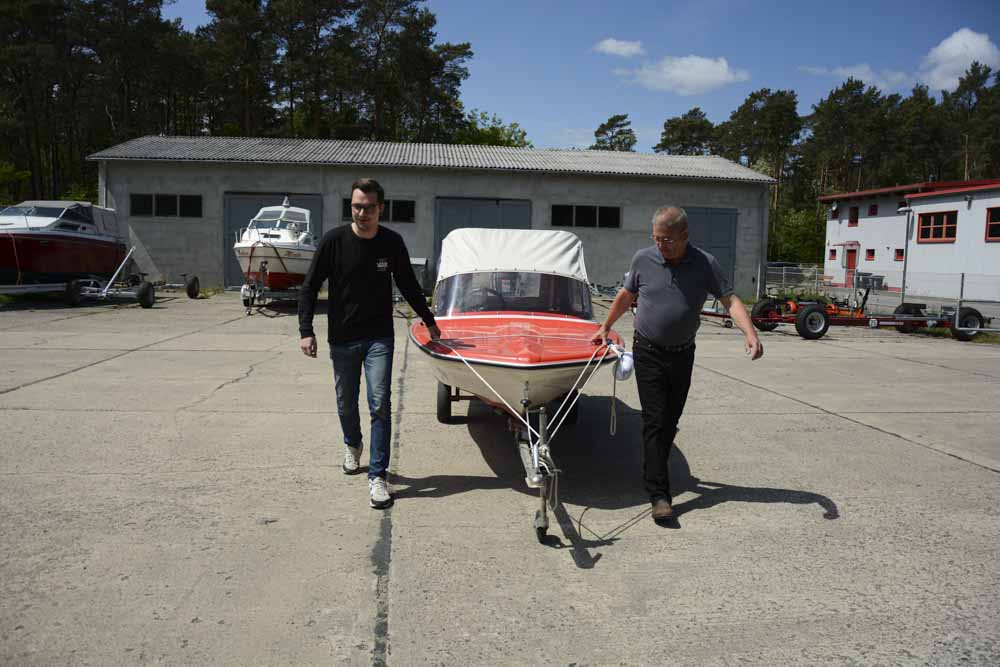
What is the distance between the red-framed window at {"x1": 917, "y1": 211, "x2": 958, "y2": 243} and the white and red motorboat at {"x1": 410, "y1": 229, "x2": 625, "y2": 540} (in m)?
32.5

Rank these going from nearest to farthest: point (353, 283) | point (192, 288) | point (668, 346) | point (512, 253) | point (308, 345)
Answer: point (668, 346) < point (353, 283) < point (308, 345) < point (512, 253) < point (192, 288)

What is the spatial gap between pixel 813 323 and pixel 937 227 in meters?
24.1

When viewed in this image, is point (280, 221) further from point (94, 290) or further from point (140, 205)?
point (140, 205)

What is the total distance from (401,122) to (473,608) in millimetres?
52095

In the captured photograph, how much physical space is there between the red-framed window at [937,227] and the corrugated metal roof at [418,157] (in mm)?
12217

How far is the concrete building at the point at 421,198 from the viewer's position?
25.0 m

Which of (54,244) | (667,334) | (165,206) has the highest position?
(165,206)

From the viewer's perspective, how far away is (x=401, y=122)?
171ft

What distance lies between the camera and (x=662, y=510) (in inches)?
180

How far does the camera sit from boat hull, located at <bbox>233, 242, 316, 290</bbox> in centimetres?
1808

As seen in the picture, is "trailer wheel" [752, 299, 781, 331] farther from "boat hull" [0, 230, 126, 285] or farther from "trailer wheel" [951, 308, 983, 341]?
"boat hull" [0, 230, 126, 285]

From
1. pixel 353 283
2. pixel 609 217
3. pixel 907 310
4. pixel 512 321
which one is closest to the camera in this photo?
pixel 353 283

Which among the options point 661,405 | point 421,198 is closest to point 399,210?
point 421,198

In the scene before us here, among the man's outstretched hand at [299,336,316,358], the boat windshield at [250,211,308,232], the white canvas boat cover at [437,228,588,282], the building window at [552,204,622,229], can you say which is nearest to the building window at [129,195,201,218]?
the boat windshield at [250,211,308,232]
